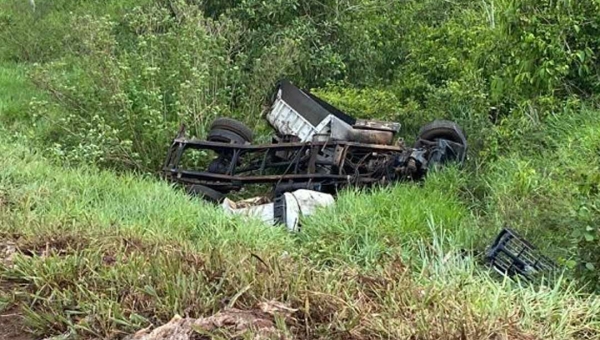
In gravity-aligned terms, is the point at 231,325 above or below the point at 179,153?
above

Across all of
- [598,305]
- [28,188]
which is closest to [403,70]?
[28,188]

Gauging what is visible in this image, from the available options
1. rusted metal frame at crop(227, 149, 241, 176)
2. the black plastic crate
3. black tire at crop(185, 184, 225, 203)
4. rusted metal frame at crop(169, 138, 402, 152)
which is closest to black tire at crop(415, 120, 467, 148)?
rusted metal frame at crop(169, 138, 402, 152)

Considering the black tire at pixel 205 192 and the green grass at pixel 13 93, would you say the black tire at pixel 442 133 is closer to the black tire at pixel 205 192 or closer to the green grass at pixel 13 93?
the black tire at pixel 205 192

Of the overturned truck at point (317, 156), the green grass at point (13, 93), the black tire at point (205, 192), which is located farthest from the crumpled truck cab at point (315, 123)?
the green grass at point (13, 93)

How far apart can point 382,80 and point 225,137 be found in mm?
3241

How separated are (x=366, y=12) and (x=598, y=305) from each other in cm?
773

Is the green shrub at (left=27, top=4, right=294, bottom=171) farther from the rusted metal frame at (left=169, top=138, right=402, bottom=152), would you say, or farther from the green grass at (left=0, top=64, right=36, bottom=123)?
the green grass at (left=0, top=64, right=36, bottom=123)

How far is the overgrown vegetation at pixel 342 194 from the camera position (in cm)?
270

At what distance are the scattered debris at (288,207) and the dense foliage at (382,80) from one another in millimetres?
1306

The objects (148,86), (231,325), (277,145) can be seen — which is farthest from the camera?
(148,86)

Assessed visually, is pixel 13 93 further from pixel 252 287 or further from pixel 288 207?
pixel 252 287

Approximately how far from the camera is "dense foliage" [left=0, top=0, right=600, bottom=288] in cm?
538

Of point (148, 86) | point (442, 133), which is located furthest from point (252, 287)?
point (148, 86)

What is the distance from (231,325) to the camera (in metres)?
2.46
